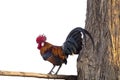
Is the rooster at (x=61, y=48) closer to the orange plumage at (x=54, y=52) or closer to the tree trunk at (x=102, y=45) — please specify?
the orange plumage at (x=54, y=52)

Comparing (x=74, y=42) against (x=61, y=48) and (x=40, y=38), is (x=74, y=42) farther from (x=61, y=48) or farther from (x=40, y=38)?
(x=40, y=38)

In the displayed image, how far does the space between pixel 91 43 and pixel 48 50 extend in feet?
3.01

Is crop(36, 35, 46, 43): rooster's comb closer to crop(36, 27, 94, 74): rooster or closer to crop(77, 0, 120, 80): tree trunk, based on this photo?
crop(36, 27, 94, 74): rooster

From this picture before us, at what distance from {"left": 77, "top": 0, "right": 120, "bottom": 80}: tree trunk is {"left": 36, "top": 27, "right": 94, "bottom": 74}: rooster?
1.03 feet

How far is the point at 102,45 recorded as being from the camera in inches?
162

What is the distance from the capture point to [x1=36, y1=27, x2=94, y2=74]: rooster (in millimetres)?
4730

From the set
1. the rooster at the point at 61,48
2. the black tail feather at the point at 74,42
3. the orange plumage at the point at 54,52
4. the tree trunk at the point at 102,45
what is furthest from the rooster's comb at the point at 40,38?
the tree trunk at the point at 102,45

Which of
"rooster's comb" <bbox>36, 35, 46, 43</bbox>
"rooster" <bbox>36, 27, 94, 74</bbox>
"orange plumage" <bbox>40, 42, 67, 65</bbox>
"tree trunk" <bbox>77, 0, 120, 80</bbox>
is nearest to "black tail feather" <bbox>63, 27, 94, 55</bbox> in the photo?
"rooster" <bbox>36, 27, 94, 74</bbox>

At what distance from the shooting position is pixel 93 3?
4.40 metres

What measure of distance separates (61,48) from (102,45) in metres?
1.05

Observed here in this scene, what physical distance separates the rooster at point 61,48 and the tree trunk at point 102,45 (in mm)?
313

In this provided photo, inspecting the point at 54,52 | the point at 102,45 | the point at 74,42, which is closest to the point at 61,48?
the point at 54,52

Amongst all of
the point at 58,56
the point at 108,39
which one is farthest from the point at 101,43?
the point at 58,56

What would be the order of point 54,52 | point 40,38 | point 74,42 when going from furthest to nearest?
point 40,38
point 54,52
point 74,42
